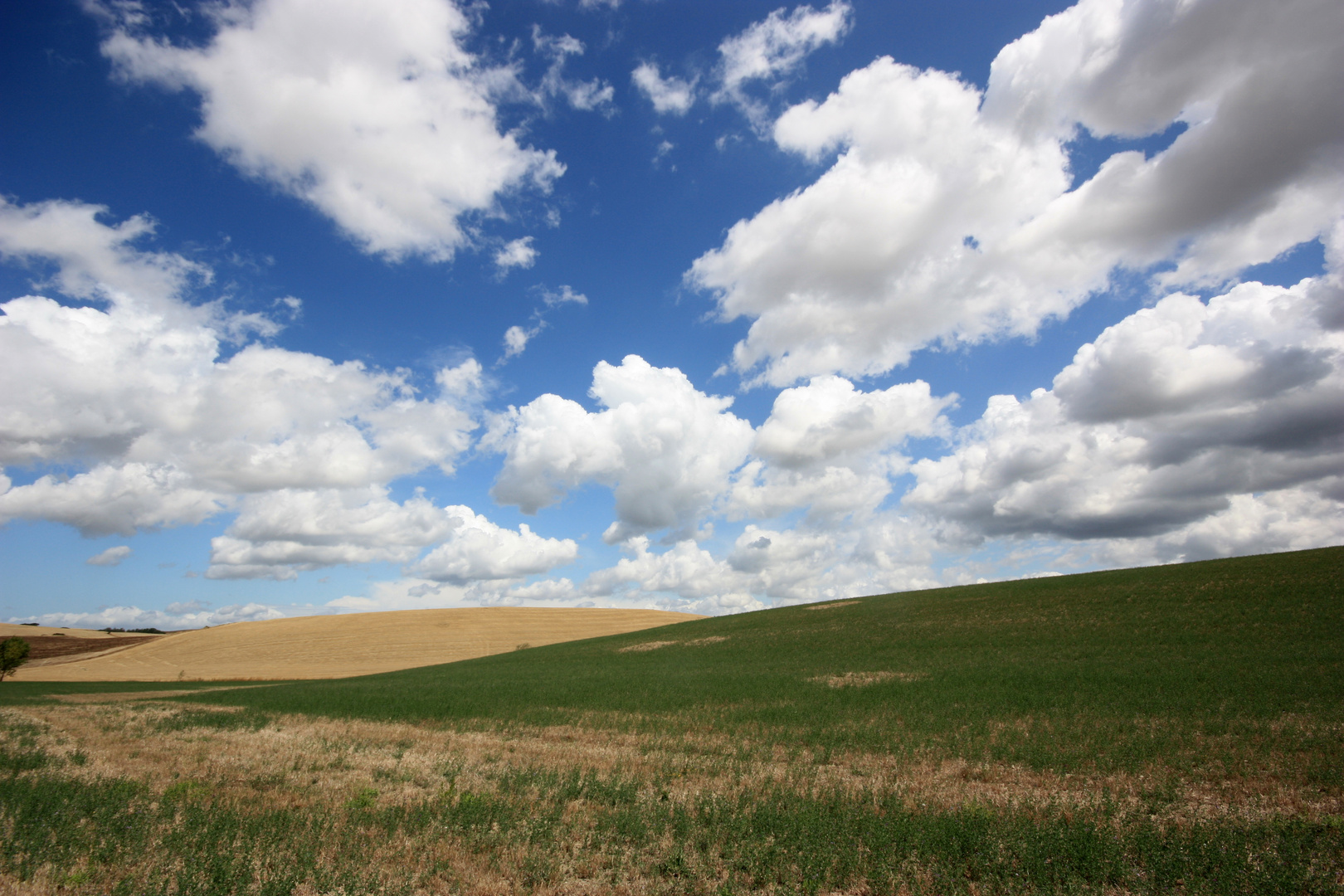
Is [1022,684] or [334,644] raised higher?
[1022,684]

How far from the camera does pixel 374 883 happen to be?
23.1 feet

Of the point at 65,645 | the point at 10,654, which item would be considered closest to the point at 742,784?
the point at 10,654

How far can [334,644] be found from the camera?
80.2 m

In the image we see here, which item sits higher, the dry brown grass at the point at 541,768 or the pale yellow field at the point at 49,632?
the dry brown grass at the point at 541,768

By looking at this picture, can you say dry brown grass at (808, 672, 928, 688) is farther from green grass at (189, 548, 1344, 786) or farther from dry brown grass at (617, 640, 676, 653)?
dry brown grass at (617, 640, 676, 653)

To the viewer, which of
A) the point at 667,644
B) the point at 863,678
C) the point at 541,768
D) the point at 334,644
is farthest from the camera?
the point at 334,644

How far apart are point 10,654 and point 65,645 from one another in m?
34.2

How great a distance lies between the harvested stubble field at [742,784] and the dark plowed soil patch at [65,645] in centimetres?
8145

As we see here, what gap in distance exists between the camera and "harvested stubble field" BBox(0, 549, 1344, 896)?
7492 mm

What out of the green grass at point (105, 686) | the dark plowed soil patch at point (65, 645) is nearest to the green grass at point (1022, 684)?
the green grass at point (105, 686)

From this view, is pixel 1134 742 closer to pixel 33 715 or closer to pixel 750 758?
pixel 750 758

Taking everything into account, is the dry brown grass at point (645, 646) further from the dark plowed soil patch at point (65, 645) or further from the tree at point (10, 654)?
the dark plowed soil patch at point (65, 645)

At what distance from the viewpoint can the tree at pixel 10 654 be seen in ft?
216

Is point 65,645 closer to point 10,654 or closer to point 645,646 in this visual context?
point 10,654
